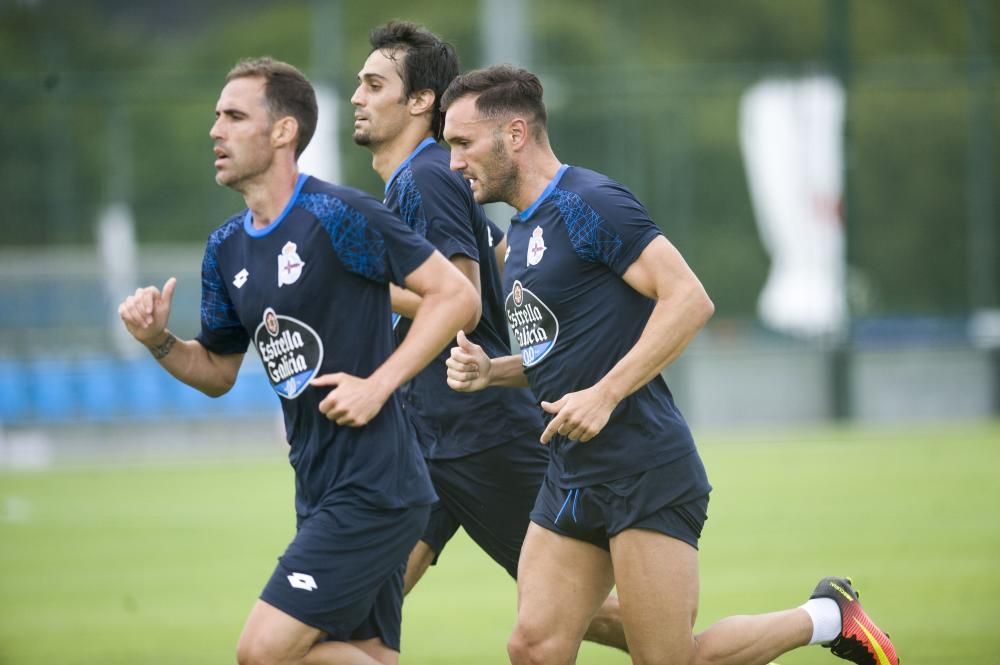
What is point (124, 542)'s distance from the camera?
41.1 feet

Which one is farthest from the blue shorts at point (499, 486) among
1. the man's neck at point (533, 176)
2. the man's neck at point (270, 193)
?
the man's neck at point (270, 193)

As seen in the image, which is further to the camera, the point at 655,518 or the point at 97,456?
the point at 97,456

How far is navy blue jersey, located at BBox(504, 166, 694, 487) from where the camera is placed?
5.45 m

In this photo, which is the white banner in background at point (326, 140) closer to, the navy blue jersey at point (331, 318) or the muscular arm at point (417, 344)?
the navy blue jersey at point (331, 318)

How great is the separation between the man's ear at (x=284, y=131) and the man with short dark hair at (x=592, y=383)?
25.4 inches

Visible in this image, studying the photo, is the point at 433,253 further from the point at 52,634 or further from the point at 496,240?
the point at 52,634

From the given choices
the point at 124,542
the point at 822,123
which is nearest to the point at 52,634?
the point at 124,542

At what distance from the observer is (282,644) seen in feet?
16.4

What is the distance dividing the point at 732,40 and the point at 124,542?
33.4 m

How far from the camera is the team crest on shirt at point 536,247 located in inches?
221

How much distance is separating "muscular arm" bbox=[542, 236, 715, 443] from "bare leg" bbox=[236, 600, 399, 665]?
A: 3.40 feet

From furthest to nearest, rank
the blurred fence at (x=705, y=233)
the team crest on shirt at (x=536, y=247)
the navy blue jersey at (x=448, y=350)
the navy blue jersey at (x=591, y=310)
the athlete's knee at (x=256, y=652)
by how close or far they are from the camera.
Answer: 1. the blurred fence at (x=705, y=233)
2. the navy blue jersey at (x=448, y=350)
3. the team crest on shirt at (x=536, y=247)
4. the navy blue jersey at (x=591, y=310)
5. the athlete's knee at (x=256, y=652)

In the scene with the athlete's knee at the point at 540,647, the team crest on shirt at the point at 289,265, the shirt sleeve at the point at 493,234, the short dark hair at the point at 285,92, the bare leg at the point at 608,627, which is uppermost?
the short dark hair at the point at 285,92

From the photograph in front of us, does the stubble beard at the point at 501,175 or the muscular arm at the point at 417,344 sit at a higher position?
the stubble beard at the point at 501,175
